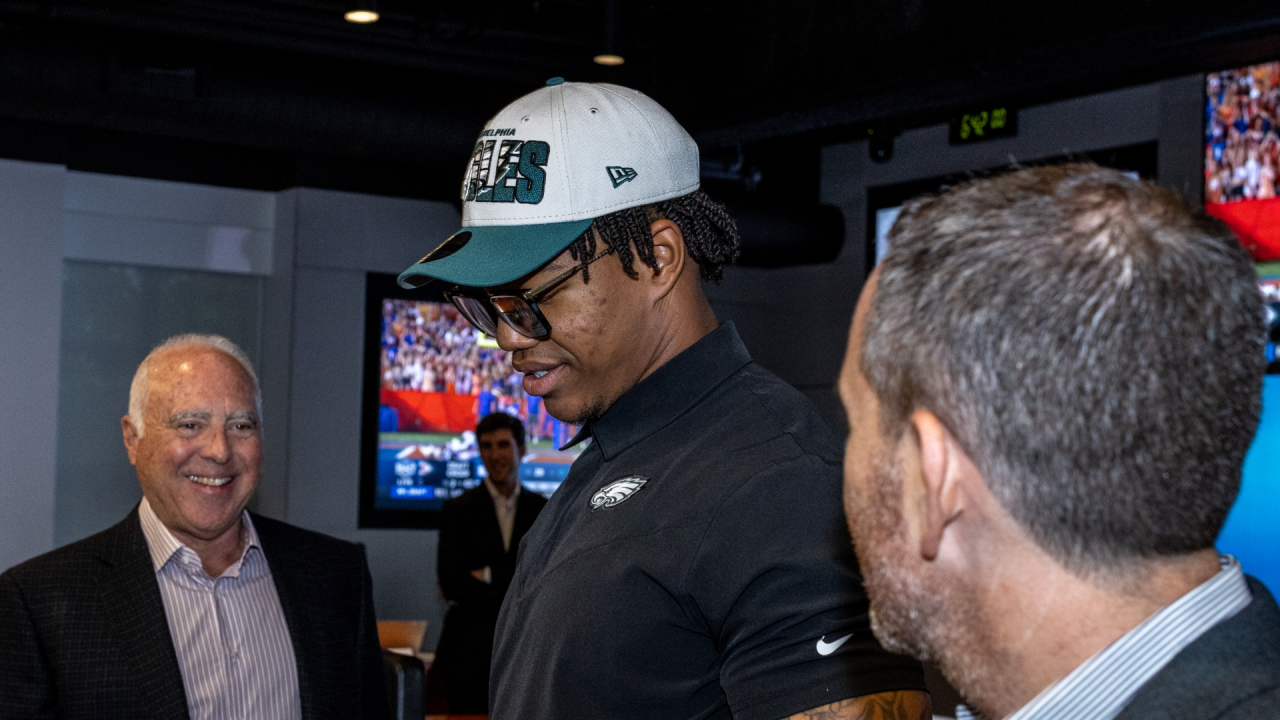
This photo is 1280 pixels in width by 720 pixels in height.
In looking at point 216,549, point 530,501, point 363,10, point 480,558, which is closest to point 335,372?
point 530,501

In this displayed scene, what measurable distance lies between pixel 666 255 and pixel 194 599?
142cm

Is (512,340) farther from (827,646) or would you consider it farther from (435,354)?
(435,354)

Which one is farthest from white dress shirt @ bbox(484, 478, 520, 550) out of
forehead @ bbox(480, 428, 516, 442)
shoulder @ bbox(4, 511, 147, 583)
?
shoulder @ bbox(4, 511, 147, 583)

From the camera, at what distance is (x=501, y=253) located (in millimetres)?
1223

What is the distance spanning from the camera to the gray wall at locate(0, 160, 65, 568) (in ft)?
18.8

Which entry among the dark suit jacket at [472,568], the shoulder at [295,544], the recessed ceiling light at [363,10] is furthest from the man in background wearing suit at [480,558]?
the shoulder at [295,544]

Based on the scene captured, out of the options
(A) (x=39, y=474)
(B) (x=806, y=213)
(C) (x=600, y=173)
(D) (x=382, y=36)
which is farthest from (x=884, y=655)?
(B) (x=806, y=213)

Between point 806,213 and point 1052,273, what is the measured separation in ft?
23.1

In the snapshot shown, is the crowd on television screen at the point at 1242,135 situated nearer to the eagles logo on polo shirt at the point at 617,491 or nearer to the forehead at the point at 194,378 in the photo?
the forehead at the point at 194,378

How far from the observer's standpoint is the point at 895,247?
77 cm

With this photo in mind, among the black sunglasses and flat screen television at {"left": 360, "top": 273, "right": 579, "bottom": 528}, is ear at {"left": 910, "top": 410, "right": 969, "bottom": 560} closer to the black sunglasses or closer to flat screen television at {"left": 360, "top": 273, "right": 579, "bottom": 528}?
the black sunglasses

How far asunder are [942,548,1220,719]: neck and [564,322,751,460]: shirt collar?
1.78 ft

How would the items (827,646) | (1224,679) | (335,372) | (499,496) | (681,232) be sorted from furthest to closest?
(335,372)
(499,496)
(681,232)
(827,646)
(1224,679)

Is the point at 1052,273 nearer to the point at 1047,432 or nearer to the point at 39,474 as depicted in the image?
the point at 1047,432
